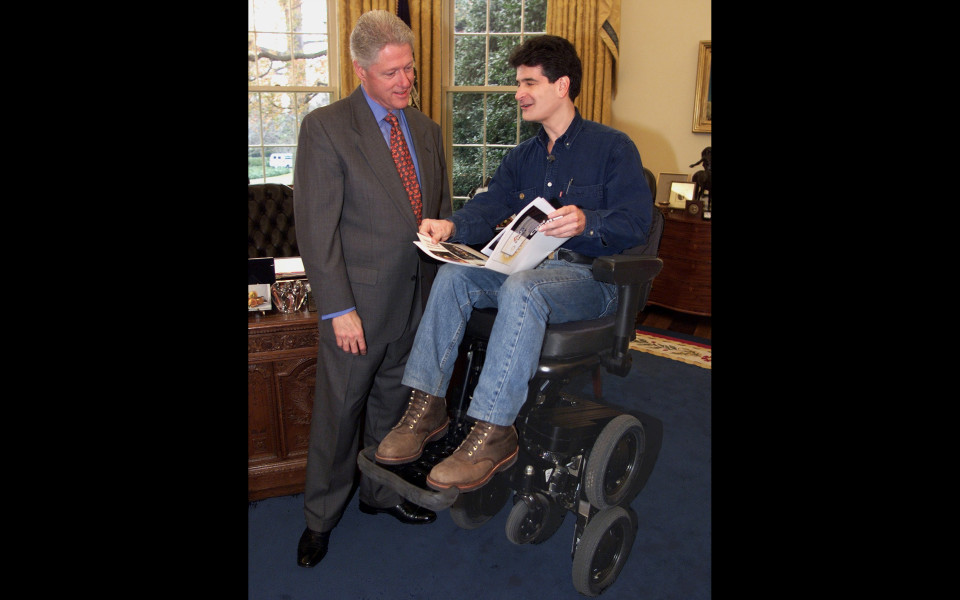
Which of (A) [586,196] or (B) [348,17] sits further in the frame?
(B) [348,17]

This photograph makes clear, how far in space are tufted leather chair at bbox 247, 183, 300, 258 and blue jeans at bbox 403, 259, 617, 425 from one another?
2.06 metres

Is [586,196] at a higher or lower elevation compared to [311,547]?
higher

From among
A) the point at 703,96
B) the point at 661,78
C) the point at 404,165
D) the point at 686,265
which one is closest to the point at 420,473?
the point at 404,165

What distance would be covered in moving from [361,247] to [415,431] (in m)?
0.66

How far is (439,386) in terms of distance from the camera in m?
1.84

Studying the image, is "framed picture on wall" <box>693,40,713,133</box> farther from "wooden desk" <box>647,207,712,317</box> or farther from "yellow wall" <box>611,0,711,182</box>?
"wooden desk" <box>647,207,712,317</box>

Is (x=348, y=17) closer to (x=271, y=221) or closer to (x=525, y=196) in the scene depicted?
(x=271, y=221)

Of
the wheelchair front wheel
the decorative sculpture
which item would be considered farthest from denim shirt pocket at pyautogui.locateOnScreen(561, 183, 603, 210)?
the decorative sculpture

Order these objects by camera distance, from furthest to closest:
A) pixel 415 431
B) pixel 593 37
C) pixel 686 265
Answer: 1. pixel 593 37
2. pixel 686 265
3. pixel 415 431

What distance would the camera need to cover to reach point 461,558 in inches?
86.4

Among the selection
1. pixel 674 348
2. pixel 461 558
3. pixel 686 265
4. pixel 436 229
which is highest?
pixel 436 229

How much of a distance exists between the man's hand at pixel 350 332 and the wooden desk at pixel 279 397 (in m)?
0.46

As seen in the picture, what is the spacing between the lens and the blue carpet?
204 centimetres

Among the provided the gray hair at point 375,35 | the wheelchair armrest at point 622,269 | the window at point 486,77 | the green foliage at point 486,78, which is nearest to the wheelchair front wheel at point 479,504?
the wheelchair armrest at point 622,269
